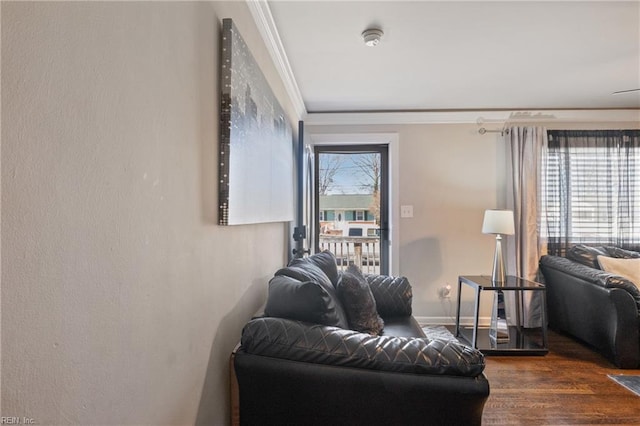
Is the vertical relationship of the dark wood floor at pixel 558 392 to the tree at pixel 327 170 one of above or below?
below

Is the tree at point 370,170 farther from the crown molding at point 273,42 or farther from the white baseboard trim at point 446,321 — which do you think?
the white baseboard trim at point 446,321

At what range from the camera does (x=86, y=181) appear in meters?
0.61

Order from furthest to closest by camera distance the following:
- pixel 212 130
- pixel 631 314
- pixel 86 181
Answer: pixel 631 314 < pixel 212 130 < pixel 86 181

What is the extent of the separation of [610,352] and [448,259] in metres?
1.51

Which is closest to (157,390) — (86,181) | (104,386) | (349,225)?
(104,386)

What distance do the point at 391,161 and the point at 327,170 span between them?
0.77 meters

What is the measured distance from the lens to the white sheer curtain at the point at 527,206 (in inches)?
139

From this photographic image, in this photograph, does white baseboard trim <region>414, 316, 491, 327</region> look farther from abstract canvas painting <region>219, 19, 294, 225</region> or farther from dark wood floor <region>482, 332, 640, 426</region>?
abstract canvas painting <region>219, 19, 294, 225</region>

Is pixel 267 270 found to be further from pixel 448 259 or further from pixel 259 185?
pixel 448 259

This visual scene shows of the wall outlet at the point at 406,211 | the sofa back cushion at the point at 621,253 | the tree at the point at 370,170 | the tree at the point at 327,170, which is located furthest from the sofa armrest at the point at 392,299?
the sofa back cushion at the point at 621,253

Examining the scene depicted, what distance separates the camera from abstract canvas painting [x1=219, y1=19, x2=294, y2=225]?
1.25 m

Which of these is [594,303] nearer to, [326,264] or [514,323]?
[514,323]

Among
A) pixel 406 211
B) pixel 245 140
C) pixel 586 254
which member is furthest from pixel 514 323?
pixel 245 140

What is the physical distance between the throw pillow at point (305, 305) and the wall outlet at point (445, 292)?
2.67 metres
